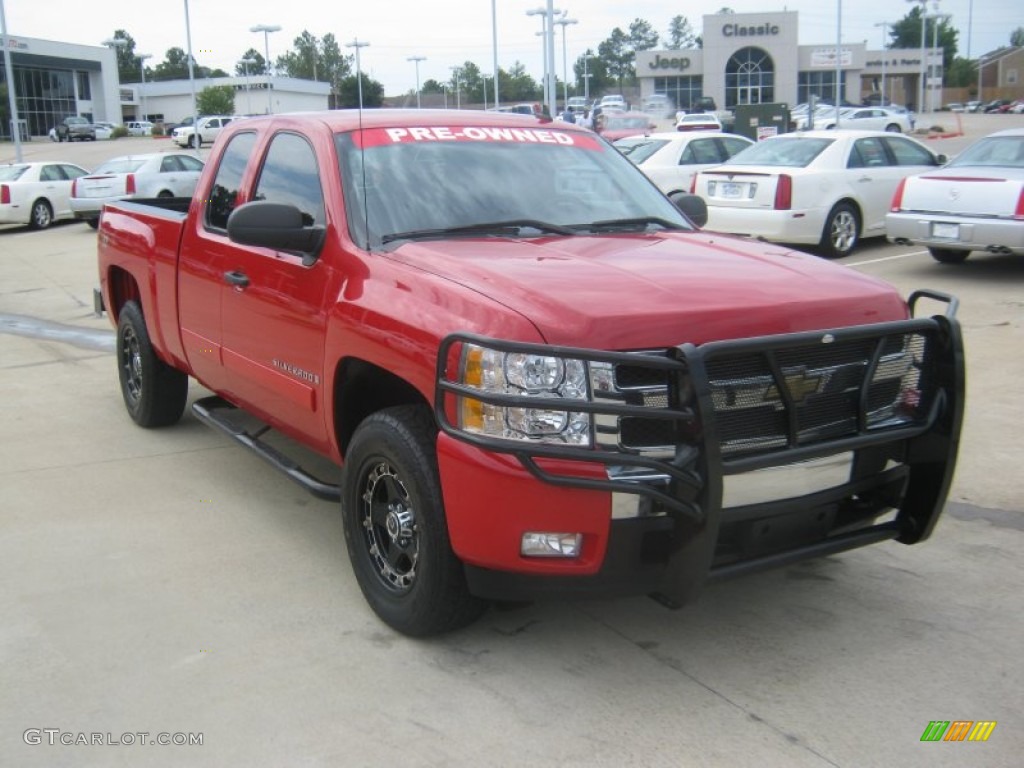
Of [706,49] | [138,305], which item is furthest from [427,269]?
[706,49]

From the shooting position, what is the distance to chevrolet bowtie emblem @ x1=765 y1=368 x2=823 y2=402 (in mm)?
3490

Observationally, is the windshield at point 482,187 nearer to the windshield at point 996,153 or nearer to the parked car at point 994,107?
the windshield at point 996,153

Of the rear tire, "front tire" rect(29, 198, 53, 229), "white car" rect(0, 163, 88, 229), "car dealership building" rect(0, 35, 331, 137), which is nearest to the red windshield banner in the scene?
the rear tire

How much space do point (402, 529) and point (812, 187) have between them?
10400mm

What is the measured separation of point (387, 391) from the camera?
14.3ft

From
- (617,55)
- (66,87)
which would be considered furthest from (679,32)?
(66,87)

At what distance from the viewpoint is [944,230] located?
1107cm

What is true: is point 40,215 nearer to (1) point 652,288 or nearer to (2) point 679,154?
(2) point 679,154

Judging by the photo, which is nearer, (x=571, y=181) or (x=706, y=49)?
(x=571, y=181)

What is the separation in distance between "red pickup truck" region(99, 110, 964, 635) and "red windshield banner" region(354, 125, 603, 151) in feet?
0.06

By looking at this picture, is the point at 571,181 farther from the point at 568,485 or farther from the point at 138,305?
the point at 138,305

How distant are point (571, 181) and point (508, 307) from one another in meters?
1.71

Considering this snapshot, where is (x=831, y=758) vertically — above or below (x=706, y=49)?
below

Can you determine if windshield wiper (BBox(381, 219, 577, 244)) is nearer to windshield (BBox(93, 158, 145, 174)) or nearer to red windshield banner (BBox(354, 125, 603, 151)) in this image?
red windshield banner (BBox(354, 125, 603, 151))
